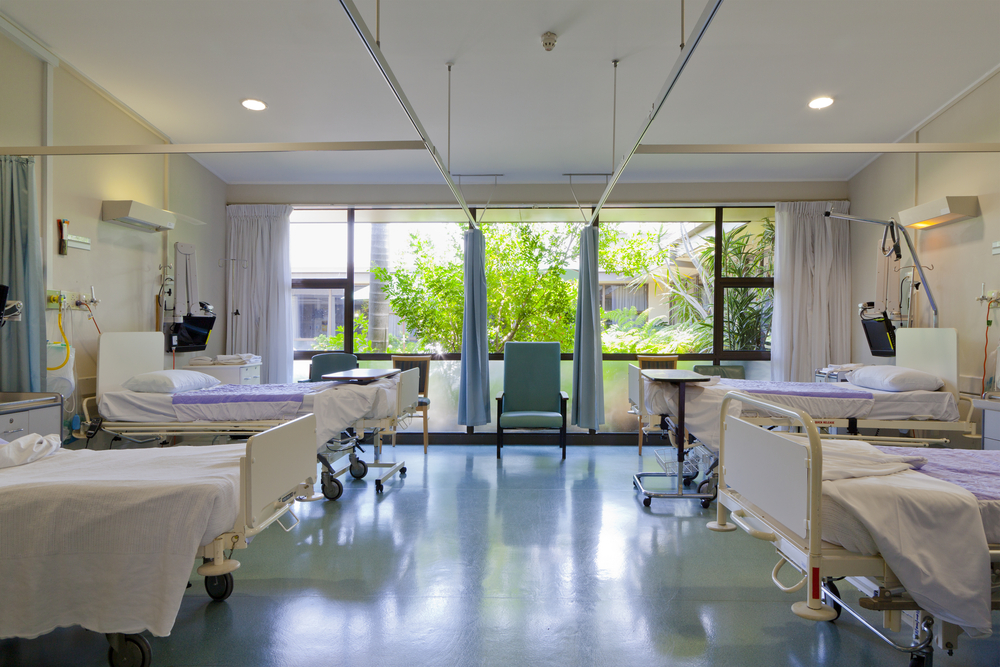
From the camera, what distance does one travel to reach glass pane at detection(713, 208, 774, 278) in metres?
5.91

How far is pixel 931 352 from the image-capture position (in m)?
4.04

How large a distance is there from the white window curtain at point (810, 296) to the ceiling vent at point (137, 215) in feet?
17.8

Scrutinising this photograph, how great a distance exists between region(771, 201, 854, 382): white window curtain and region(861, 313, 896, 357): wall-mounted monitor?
70 cm

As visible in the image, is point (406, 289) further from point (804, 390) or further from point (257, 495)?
point (257, 495)

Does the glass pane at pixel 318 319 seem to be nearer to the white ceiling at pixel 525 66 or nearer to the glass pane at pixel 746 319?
the white ceiling at pixel 525 66

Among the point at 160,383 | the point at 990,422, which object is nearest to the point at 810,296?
the point at 990,422

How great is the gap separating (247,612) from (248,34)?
2.91 m

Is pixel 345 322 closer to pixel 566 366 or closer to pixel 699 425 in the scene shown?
pixel 566 366

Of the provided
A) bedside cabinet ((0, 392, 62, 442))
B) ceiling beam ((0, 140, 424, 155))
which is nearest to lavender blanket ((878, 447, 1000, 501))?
ceiling beam ((0, 140, 424, 155))

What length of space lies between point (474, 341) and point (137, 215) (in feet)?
9.72

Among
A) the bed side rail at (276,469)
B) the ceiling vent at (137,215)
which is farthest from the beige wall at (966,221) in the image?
the ceiling vent at (137,215)

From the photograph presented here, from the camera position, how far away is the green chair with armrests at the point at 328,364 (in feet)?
17.2

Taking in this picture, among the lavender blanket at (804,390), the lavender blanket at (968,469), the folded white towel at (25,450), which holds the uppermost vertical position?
the lavender blanket at (804,390)

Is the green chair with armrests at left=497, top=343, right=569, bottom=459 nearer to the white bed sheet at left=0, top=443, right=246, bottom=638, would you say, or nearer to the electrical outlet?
the electrical outlet
